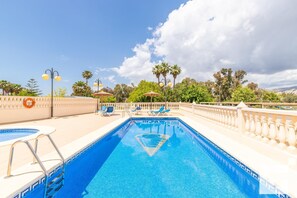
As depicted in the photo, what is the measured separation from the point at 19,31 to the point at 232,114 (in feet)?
75.9

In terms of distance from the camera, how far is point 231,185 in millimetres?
3090

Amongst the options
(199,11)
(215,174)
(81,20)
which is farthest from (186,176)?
(81,20)

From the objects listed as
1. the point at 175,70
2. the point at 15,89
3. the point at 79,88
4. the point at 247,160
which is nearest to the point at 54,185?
the point at 247,160

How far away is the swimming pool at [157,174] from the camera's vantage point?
2859 millimetres

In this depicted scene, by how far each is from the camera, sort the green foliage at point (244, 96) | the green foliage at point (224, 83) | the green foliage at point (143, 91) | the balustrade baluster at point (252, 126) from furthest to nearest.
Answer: the green foliage at point (224, 83), the green foliage at point (244, 96), the green foliage at point (143, 91), the balustrade baluster at point (252, 126)

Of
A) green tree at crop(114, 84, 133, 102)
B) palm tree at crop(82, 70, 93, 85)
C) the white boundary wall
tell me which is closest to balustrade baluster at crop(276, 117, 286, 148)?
the white boundary wall

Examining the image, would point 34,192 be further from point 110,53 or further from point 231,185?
point 110,53

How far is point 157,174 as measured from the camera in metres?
3.61

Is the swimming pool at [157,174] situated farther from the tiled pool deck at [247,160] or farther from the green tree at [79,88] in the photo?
the green tree at [79,88]

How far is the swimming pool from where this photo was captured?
2859mm

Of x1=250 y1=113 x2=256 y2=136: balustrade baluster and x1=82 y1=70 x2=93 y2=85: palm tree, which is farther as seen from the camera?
x1=82 y1=70 x2=93 y2=85: palm tree

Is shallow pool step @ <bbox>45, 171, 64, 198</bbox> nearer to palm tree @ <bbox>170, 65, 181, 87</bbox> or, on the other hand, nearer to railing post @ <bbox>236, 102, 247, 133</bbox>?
railing post @ <bbox>236, 102, 247, 133</bbox>

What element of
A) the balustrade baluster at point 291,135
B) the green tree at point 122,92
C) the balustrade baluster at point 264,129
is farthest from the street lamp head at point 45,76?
the green tree at point 122,92

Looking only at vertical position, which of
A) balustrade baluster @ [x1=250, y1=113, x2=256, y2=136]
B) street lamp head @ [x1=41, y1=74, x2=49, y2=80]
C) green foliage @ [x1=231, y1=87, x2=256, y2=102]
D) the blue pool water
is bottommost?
the blue pool water
